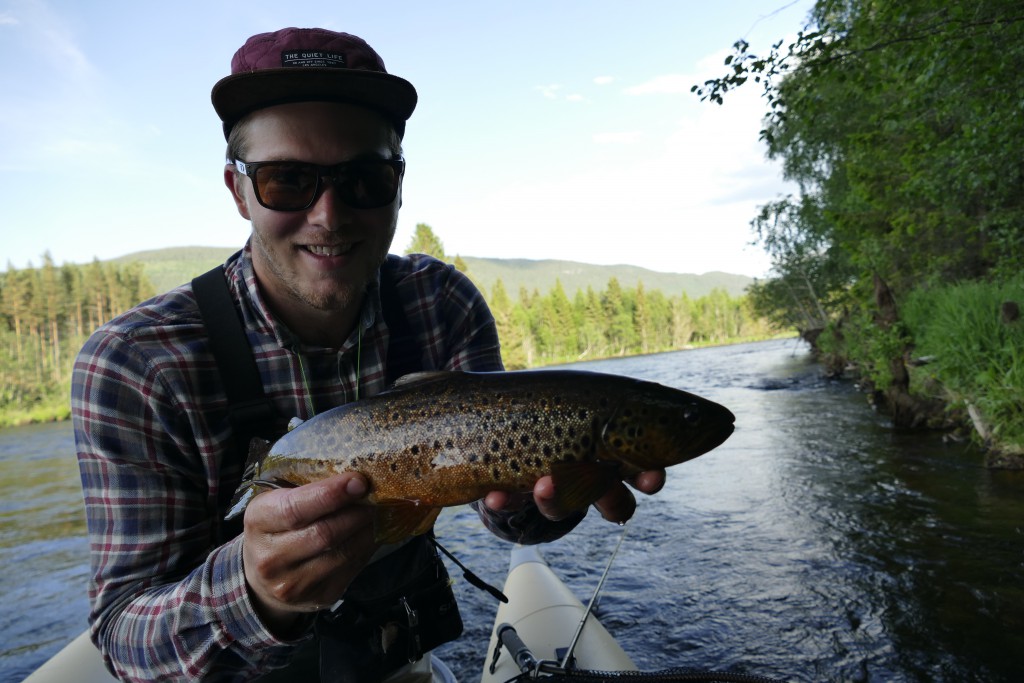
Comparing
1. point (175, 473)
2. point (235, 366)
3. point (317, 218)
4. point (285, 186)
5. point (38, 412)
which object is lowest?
point (38, 412)

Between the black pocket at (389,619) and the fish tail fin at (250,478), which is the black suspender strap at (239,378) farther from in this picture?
the black pocket at (389,619)

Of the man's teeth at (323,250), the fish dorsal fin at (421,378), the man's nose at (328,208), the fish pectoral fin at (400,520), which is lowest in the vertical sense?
the fish pectoral fin at (400,520)

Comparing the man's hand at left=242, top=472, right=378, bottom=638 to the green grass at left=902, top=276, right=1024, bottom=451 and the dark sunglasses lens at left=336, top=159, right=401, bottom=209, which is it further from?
the green grass at left=902, top=276, right=1024, bottom=451

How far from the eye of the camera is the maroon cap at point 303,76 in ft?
7.35

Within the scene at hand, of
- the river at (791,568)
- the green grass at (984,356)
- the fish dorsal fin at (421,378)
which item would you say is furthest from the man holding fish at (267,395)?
the green grass at (984,356)

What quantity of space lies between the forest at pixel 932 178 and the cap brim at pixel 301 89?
6895 mm

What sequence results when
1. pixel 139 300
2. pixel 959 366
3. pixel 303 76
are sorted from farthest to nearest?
1. pixel 139 300
2. pixel 959 366
3. pixel 303 76

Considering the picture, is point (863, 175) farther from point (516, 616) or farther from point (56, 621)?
point (56, 621)

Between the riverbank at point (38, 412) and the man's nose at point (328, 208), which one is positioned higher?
the man's nose at point (328, 208)

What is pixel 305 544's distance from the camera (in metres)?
1.69

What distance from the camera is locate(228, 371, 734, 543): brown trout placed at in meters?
2.01

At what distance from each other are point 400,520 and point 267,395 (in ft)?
2.83

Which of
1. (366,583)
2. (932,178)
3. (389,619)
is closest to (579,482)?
(366,583)

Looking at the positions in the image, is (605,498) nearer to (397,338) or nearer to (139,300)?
(397,338)
